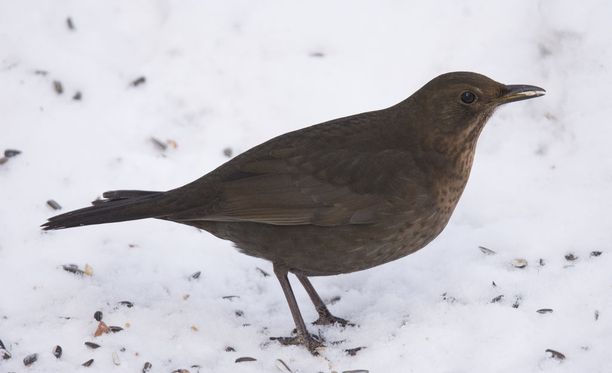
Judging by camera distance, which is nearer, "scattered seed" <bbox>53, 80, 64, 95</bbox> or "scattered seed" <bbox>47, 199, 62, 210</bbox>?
"scattered seed" <bbox>47, 199, 62, 210</bbox>

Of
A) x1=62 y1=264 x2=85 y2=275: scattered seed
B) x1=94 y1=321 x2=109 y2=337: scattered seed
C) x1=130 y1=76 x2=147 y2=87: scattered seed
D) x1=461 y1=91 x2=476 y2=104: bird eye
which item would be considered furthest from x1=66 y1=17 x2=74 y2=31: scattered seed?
x1=461 y1=91 x2=476 y2=104: bird eye

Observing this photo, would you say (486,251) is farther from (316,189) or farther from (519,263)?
(316,189)

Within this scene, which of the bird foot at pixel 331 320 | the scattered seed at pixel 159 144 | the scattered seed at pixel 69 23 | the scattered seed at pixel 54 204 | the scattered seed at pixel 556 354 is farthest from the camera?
the scattered seed at pixel 69 23

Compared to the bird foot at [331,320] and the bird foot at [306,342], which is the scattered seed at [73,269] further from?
the bird foot at [331,320]

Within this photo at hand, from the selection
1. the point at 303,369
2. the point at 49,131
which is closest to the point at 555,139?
the point at 303,369

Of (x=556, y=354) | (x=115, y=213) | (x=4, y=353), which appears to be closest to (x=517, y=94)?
(x=556, y=354)

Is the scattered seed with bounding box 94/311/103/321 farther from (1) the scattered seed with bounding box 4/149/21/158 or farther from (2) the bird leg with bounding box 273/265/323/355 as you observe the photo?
(1) the scattered seed with bounding box 4/149/21/158

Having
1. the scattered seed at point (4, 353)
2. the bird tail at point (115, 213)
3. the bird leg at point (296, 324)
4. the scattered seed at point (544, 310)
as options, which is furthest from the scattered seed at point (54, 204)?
the scattered seed at point (544, 310)
